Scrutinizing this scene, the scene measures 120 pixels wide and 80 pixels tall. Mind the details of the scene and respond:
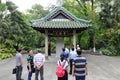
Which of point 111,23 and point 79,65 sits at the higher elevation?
point 111,23

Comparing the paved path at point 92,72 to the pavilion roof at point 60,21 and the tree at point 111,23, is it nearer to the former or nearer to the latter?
the pavilion roof at point 60,21

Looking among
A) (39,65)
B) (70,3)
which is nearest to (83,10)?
(70,3)

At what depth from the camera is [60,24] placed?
2769 cm

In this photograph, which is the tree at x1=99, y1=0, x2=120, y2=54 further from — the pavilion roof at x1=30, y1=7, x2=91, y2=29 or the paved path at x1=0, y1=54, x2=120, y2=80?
the paved path at x1=0, y1=54, x2=120, y2=80

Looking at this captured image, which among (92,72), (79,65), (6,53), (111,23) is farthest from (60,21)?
(79,65)

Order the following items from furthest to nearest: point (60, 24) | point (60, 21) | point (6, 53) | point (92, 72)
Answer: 1. point (6, 53)
2. point (60, 21)
3. point (60, 24)
4. point (92, 72)

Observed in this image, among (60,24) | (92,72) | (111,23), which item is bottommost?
(92,72)

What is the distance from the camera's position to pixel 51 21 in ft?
92.5

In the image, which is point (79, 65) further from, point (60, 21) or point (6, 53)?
point (6, 53)

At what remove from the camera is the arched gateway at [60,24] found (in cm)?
2706

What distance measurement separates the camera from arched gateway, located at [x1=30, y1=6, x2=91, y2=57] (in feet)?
88.8

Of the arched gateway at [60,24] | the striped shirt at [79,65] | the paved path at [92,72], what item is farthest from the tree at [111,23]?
the striped shirt at [79,65]

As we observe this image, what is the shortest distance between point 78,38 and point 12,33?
10.9m

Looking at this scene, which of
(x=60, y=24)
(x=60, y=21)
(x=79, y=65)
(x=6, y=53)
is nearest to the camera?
(x=79, y=65)
